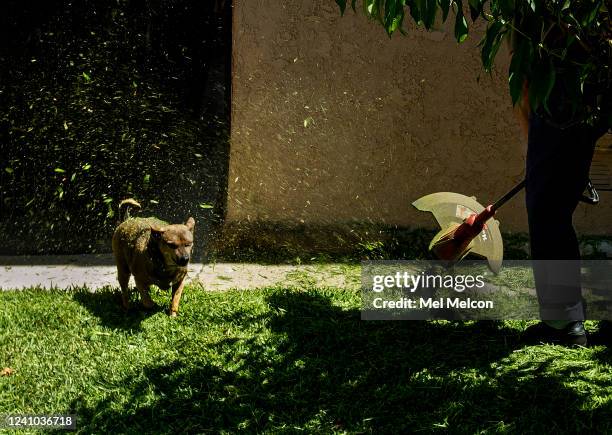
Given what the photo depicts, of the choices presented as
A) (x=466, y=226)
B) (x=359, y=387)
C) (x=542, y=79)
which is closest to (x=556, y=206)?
(x=466, y=226)

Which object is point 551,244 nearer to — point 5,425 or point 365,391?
point 365,391

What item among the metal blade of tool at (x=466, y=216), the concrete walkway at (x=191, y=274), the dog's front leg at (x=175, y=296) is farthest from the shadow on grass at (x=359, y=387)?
the concrete walkway at (x=191, y=274)

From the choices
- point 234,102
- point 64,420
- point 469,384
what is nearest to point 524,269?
point 469,384

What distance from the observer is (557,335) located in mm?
3830

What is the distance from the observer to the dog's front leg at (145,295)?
4.28m

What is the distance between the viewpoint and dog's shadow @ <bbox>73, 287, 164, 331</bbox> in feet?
13.8

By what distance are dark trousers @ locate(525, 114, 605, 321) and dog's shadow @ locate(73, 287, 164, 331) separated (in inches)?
91.2

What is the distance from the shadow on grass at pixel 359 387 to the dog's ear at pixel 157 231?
0.77 meters

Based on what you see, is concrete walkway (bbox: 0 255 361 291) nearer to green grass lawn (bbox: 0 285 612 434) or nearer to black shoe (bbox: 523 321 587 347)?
green grass lawn (bbox: 0 285 612 434)

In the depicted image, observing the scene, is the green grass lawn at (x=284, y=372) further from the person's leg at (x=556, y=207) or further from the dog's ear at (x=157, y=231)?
the dog's ear at (x=157, y=231)

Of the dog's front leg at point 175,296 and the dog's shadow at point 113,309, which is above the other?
the dog's front leg at point 175,296

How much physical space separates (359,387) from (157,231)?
4.97ft

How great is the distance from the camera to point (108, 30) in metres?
6.26

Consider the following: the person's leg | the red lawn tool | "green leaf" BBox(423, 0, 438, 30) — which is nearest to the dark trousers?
the person's leg
